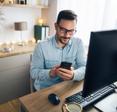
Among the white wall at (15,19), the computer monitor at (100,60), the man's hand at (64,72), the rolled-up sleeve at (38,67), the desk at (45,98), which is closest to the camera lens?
the computer monitor at (100,60)

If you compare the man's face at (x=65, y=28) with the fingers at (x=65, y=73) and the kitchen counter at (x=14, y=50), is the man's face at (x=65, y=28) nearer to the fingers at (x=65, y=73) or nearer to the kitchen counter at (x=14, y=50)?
the fingers at (x=65, y=73)

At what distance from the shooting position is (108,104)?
42.5 inches

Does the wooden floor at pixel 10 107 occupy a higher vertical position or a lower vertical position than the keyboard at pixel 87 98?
lower

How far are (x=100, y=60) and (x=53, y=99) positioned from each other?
0.41 metres

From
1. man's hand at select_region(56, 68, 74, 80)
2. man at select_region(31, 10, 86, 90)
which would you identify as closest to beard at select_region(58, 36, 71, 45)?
man at select_region(31, 10, 86, 90)

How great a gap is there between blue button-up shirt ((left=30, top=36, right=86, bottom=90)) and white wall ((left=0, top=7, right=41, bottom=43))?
53.4 inches

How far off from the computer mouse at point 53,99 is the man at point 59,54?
0.61 ft

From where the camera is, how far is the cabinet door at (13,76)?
231cm

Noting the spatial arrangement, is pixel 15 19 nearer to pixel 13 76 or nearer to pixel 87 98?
pixel 13 76

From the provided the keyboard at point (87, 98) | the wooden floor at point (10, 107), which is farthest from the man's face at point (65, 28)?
the wooden floor at point (10, 107)

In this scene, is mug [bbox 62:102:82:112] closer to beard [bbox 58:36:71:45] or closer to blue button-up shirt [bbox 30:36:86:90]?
blue button-up shirt [bbox 30:36:86:90]

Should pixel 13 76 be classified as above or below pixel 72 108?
below

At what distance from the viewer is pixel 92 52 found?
2.75 ft

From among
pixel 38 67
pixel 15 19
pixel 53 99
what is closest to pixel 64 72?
pixel 53 99
